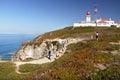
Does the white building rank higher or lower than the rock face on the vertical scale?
higher

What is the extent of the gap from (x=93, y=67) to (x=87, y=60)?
277cm

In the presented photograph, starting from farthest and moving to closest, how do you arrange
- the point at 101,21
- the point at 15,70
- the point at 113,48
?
the point at 101,21, the point at 15,70, the point at 113,48

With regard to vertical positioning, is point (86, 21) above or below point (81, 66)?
above

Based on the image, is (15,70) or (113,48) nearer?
(113,48)

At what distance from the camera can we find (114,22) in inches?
4028

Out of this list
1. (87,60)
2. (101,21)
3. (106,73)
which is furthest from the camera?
(101,21)

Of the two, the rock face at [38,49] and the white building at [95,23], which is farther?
the white building at [95,23]

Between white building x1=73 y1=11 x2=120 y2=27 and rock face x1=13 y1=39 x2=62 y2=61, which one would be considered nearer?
rock face x1=13 y1=39 x2=62 y2=61

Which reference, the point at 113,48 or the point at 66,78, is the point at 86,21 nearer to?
the point at 113,48

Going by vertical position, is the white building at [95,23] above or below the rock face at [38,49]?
above

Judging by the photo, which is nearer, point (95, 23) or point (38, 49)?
point (38, 49)

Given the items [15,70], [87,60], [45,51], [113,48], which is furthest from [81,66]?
[45,51]

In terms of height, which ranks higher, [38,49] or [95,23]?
[95,23]

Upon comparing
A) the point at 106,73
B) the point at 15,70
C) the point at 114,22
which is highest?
the point at 114,22
